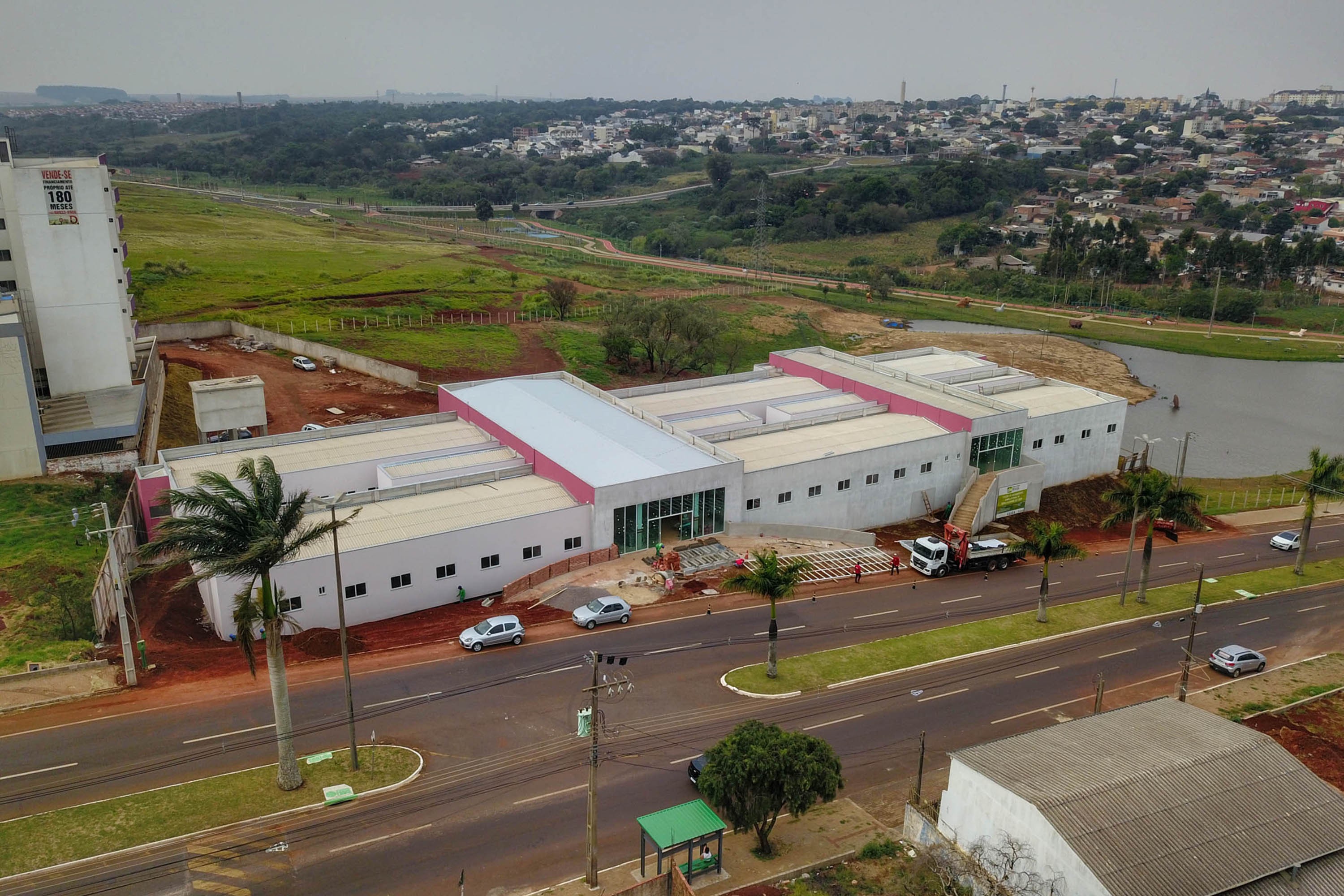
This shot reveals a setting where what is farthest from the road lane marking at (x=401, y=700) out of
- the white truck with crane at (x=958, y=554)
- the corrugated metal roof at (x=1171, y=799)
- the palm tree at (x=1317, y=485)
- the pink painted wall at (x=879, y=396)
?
the palm tree at (x=1317, y=485)

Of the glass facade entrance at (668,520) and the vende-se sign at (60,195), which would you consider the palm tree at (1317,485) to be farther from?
the vende-se sign at (60,195)

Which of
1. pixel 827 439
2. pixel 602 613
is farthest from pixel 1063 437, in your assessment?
pixel 602 613

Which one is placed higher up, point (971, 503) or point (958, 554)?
point (971, 503)

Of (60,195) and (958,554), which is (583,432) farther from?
(60,195)

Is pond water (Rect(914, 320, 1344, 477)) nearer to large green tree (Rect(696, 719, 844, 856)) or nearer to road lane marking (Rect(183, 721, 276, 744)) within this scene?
large green tree (Rect(696, 719, 844, 856))

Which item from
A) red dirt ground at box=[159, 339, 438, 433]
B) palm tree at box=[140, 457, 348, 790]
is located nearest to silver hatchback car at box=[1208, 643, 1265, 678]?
palm tree at box=[140, 457, 348, 790]

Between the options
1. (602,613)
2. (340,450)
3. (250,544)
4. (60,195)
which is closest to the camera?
(250,544)
